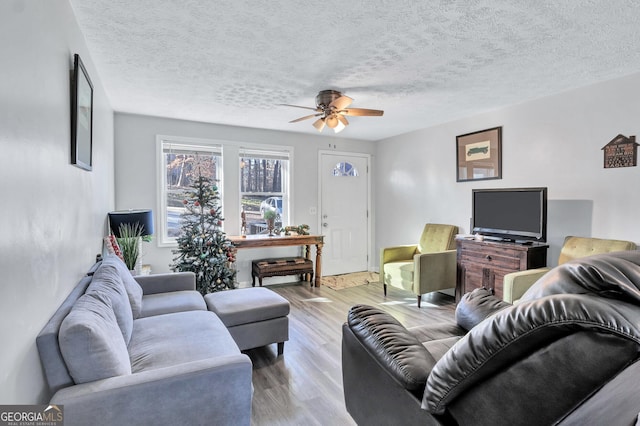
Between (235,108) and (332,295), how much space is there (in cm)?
270

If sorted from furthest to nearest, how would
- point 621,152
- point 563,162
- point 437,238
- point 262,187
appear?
point 262,187 → point 437,238 → point 563,162 → point 621,152

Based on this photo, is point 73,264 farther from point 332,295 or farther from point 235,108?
point 332,295

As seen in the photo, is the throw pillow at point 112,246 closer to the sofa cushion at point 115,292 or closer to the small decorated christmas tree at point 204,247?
the sofa cushion at point 115,292

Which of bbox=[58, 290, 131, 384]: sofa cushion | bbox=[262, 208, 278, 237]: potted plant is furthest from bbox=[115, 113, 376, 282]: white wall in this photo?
bbox=[58, 290, 131, 384]: sofa cushion

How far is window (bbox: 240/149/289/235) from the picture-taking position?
4891mm

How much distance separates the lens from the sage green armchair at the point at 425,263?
12.8 feet

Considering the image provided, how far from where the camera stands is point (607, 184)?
9.66 feet

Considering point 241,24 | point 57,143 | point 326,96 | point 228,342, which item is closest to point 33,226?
point 57,143

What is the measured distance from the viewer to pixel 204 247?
12.7 feet

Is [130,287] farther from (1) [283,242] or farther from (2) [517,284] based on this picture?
(2) [517,284]

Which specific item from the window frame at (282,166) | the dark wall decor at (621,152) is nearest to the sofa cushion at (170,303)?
the window frame at (282,166)

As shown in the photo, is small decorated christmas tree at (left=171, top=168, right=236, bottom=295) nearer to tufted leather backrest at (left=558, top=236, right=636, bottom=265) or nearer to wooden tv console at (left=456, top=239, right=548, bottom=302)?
wooden tv console at (left=456, top=239, right=548, bottom=302)

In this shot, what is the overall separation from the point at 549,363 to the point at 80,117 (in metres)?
2.40

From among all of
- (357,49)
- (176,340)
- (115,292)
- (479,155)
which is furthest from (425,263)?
(115,292)
